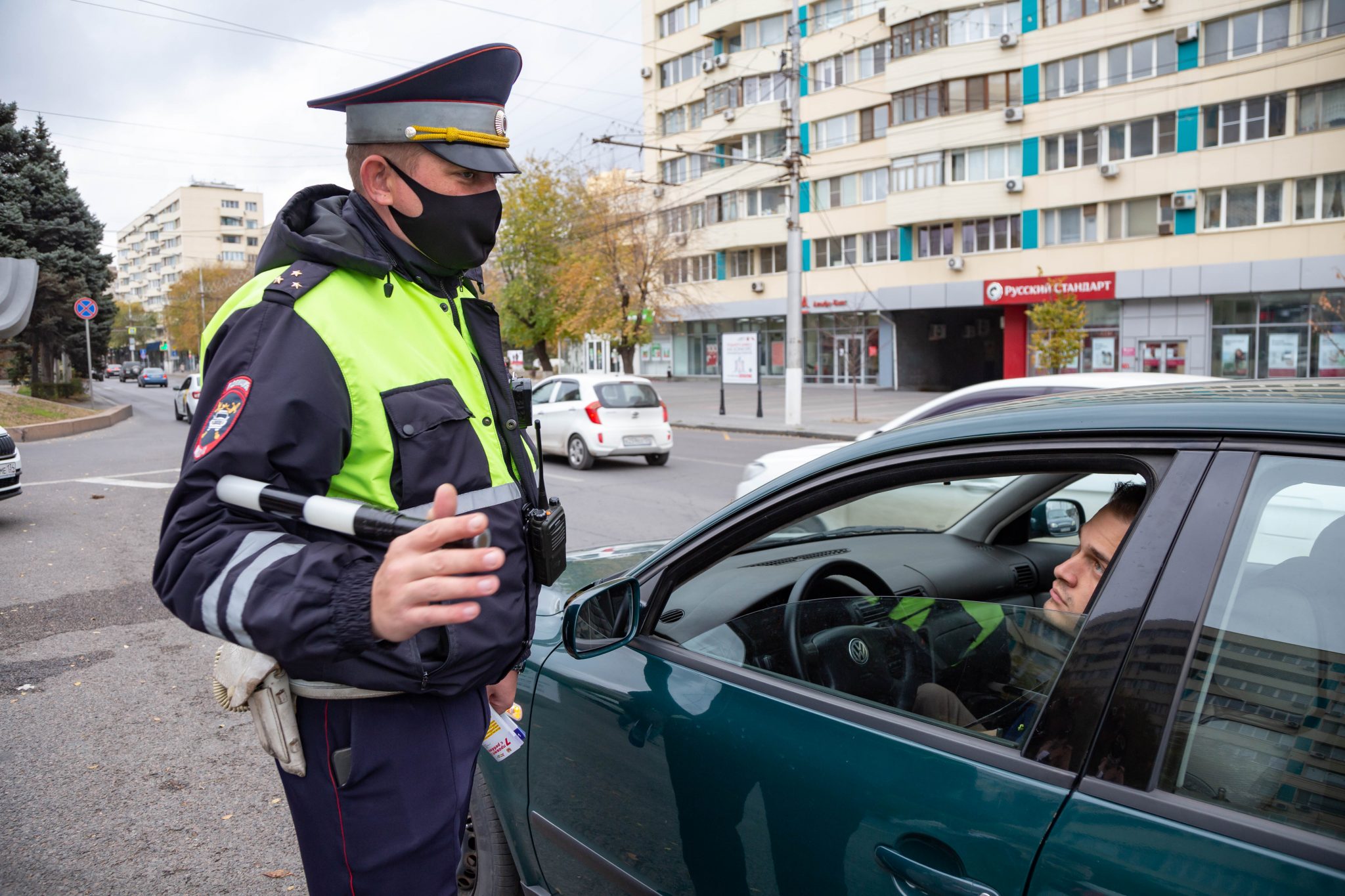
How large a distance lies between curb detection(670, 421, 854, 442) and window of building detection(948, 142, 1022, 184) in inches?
711

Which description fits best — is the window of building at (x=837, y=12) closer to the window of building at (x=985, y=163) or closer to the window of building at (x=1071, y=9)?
the window of building at (x=1071, y=9)

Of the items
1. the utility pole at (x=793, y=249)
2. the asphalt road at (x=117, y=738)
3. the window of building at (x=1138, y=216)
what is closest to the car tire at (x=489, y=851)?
the asphalt road at (x=117, y=738)

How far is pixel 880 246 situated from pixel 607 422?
28.3 m

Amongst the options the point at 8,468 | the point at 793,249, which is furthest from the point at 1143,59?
the point at 8,468

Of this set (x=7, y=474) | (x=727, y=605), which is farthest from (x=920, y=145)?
(x=727, y=605)

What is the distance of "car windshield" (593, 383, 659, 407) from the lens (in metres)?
14.4

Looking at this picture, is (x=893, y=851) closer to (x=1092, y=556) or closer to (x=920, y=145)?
(x=1092, y=556)

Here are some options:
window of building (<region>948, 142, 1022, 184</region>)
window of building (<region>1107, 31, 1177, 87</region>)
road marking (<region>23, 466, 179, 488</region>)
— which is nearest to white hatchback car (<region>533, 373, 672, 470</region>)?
road marking (<region>23, 466, 179, 488</region>)

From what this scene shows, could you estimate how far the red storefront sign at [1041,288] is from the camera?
1252 inches

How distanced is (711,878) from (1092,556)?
102cm

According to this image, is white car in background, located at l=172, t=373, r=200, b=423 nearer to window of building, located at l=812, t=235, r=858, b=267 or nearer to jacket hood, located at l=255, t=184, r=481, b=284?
jacket hood, located at l=255, t=184, r=481, b=284

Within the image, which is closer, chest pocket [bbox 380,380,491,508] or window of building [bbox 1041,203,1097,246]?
chest pocket [bbox 380,380,491,508]

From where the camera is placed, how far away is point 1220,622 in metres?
1.33

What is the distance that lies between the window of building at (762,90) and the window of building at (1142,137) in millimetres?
15314
